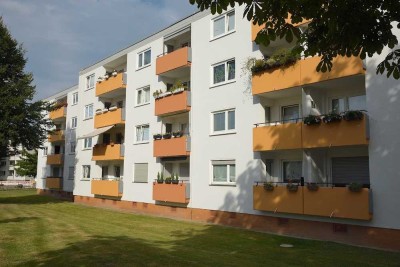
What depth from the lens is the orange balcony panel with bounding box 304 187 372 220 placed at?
55.0 feet

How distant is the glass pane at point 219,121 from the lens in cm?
Answer: 2467

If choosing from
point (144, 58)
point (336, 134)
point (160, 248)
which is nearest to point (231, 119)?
point (336, 134)

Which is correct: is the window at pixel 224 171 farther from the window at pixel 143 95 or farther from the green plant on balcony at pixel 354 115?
the window at pixel 143 95

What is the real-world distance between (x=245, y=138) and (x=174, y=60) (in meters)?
8.72

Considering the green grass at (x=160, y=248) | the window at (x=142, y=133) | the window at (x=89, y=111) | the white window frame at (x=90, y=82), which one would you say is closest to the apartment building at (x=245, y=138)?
the window at (x=142, y=133)

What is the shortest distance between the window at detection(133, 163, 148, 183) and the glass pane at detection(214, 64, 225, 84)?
941 centimetres

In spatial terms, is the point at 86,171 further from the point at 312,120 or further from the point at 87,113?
the point at 312,120

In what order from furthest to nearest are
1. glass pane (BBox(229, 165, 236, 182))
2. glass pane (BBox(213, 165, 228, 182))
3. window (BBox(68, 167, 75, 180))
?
1. window (BBox(68, 167, 75, 180))
2. glass pane (BBox(213, 165, 228, 182))
3. glass pane (BBox(229, 165, 236, 182))

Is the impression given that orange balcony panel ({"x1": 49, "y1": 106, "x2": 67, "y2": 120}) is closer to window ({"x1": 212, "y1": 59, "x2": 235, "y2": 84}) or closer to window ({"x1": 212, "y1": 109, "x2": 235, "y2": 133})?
window ({"x1": 212, "y1": 59, "x2": 235, "y2": 84})

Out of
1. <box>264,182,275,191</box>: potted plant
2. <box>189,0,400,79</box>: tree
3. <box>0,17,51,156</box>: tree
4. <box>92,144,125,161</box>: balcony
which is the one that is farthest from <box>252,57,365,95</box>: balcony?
<box>0,17,51,156</box>: tree

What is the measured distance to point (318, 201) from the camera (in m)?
18.3

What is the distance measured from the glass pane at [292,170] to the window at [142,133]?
12622 millimetres

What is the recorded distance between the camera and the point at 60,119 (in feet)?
171

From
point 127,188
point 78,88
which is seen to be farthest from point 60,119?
point 127,188
